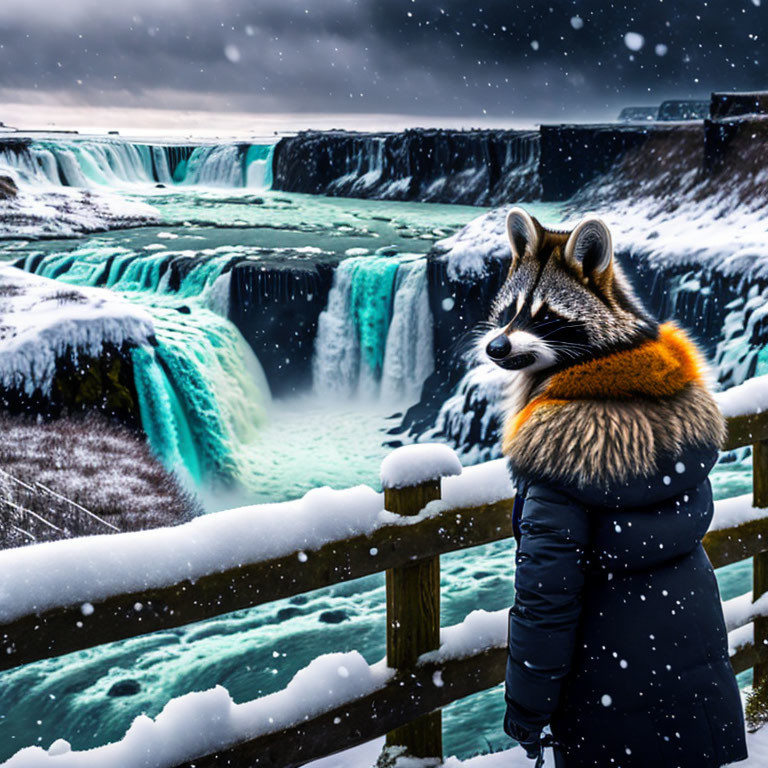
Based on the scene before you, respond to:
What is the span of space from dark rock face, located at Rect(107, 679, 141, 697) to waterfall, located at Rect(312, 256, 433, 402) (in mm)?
11535

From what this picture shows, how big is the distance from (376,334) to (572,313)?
18967mm

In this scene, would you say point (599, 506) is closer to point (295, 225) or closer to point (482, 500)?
point (482, 500)

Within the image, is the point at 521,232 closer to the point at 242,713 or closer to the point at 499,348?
the point at 499,348

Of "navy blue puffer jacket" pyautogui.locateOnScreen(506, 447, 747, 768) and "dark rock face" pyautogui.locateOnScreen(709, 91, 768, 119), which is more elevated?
"dark rock face" pyautogui.locateOnScreen(709, 91, 768, 119)

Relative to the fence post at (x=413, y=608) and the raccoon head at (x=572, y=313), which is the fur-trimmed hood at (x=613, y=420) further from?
the fence post at (x=413, y=608)

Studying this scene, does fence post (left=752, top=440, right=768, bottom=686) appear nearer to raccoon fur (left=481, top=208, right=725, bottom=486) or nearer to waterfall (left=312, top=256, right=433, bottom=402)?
raccoon fur (left=481, top=208, right=725, bottom=486)

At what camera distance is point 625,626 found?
2.13 meters

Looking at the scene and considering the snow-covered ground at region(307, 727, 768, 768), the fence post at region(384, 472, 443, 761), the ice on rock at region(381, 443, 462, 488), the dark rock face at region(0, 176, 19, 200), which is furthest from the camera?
the dark rock face at region(0, 176, 19, 200)

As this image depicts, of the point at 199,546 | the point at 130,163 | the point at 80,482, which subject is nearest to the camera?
the point at 199,546

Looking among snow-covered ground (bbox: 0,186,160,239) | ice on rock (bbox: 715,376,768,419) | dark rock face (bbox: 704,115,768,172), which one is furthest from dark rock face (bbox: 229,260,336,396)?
ice on rock (bbox: 715,376,768,419)

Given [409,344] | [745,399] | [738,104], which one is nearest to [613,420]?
[745,399]

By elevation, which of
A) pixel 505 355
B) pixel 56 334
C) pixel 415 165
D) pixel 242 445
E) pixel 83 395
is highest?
pixel 415 165

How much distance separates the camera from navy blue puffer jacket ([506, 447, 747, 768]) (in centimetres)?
205

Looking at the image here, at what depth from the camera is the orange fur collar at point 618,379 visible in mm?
2111
